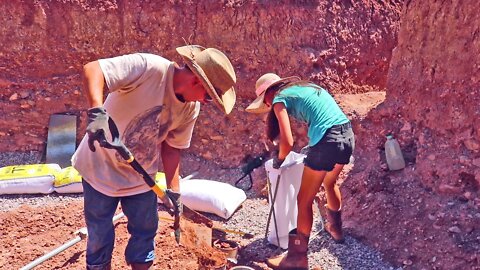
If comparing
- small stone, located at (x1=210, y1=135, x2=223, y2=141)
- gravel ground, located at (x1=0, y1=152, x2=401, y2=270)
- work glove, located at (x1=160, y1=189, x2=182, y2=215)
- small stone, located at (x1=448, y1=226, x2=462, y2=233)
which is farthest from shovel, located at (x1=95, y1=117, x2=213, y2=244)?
small stone, located at (x1=210, y1=135, x2=223, y2=141)

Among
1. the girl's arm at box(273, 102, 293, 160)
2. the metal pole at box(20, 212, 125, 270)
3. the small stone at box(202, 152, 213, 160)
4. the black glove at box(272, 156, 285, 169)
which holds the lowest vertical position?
the small stone at box(202, 152, 213, 160)

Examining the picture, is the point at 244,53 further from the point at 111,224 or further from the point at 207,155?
the point at 111,224

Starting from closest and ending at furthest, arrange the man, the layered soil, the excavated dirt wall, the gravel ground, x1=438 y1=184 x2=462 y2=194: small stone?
the man < the gravel ground < x1=438 y1=184 x2=462 y2=194: small stone < the layered soil < the excavated dirt wall

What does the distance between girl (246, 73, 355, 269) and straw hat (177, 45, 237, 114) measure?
3.25 feet

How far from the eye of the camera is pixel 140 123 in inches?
106

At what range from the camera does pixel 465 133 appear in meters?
4.04

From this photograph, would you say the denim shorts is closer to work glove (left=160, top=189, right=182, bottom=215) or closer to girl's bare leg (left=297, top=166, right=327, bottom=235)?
work glove (left=160, top=189, right=182, bottom=215)

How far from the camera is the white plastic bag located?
4.57 metres

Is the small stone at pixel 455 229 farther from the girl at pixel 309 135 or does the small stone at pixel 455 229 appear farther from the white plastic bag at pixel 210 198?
the white plastic bag at pixel 210 198

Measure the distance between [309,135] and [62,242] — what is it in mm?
2125

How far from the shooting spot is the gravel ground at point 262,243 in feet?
12.8

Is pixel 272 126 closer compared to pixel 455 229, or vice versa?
pixel 455 229

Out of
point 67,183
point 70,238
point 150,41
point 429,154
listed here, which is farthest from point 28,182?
point 429,154

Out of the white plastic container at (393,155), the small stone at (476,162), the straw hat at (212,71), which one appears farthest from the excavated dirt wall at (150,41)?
the straw hat at (212,71)
